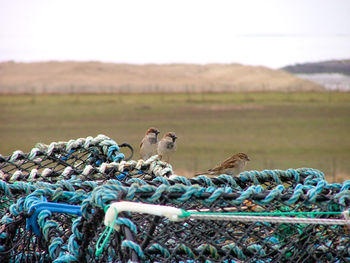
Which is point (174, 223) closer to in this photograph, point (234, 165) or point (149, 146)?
point (234, 165)

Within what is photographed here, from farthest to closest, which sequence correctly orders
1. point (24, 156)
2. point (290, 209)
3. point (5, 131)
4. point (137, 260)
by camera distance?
point (5, 131), point (24, 156), point (290, 209), point (137, 260)

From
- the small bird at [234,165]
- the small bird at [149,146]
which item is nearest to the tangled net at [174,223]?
the small bird at [234,165]

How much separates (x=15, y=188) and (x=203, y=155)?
83.7ft

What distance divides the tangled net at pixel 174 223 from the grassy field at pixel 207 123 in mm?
19844

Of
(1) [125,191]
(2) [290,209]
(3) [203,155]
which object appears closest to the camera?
(1) [125,191]

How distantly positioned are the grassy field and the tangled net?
781 inches

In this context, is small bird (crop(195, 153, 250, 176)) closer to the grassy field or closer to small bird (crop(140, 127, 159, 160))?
small bird (crop(140, 127, 159, 160))

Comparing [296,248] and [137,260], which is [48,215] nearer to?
[137,260]

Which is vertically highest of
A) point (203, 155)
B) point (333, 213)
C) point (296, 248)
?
point (333, 213)

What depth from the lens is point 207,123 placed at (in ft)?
129

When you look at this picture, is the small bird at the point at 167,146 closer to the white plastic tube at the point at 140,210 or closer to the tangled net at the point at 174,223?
the tangled net at the point at 174,223

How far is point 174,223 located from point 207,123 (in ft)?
121

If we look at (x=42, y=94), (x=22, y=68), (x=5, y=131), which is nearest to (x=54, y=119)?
(x=5, y=131)

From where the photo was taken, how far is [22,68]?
210 feet
